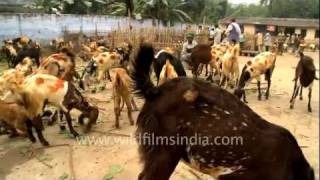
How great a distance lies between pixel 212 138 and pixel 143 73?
88 centimetres

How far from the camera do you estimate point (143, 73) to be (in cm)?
363

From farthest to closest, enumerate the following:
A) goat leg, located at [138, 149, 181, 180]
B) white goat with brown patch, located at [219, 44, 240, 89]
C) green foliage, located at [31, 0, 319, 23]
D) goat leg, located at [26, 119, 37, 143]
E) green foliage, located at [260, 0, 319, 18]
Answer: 1. green foliage, located at [31, 0, 319, 23]
2. white goat with brown patch, located at [219, 44, 240, 89]
3. goat leg, located at [26, 119, 37, 143]
4. goat leg, located at [138, 149, 181, 180]
5. green foliage, located at [260, 0, 319, 18]

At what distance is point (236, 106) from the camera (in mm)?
3461

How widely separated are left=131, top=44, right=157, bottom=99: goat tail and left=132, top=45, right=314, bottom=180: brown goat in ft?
0.08

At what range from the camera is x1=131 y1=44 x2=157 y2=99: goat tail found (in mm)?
3581

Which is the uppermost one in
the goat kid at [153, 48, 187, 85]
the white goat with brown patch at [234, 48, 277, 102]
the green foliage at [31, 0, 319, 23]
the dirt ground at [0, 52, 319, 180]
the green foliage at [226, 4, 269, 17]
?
the green foliage at [31, 0, 319, 23]

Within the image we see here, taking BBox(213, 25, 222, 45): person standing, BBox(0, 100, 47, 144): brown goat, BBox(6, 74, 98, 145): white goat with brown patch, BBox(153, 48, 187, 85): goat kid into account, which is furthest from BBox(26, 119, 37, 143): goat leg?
BBox(213, 25, 222, 45): person standing

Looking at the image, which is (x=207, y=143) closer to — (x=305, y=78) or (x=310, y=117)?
(x=310, y=117)

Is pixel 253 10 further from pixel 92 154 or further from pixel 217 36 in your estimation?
pixel 92 154

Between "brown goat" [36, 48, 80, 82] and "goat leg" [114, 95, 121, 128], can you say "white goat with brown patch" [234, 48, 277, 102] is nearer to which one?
"goat leg" [114, 95, 121, 128]

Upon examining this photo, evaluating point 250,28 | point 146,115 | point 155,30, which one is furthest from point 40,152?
point 250,28

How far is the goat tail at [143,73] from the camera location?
3581 millimetres

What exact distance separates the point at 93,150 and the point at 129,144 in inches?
26.9

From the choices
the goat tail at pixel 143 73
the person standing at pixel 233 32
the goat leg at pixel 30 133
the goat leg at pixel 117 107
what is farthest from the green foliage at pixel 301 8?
the goat leg at pixel 30 133
